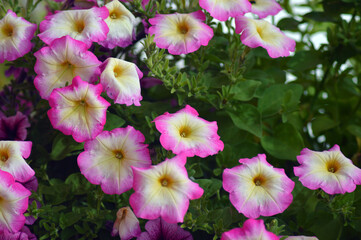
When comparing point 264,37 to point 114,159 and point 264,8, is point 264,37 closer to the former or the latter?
point 264,8

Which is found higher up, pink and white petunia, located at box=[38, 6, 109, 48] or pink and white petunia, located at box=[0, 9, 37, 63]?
pink and white petunia, located at box=[38, 6, 109, 48]

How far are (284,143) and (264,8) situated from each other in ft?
0.82

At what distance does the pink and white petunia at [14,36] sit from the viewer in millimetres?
785

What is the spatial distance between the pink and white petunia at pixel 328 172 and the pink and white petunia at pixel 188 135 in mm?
128

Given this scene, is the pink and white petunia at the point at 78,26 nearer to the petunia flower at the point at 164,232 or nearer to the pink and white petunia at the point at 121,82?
the pink and white petunia at the point at 121,82

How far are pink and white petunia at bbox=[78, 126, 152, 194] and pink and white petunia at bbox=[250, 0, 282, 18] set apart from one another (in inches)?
12.5

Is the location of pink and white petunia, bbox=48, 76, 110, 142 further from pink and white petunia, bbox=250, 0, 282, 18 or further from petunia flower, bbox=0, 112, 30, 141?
pink and white petunia, bbox=250, 0, 282, 18

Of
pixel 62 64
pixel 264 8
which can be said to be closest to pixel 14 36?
pixel 62 64

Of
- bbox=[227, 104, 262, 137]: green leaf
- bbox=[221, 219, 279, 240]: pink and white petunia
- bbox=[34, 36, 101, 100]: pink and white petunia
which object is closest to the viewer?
bbox=[221, 219, 279, 240]: pink and white petunia

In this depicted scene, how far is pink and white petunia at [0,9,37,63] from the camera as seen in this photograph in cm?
79

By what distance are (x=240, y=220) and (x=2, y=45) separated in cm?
47

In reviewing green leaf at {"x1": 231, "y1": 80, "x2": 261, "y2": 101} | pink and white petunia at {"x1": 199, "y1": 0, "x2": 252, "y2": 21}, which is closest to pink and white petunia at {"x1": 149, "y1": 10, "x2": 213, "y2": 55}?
pink and white petunia at {"x1": 199, "y1": 0, "x2": 252, "y2": 21}

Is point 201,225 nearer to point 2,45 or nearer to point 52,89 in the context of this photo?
point 52,89

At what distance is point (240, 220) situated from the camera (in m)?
0.80
